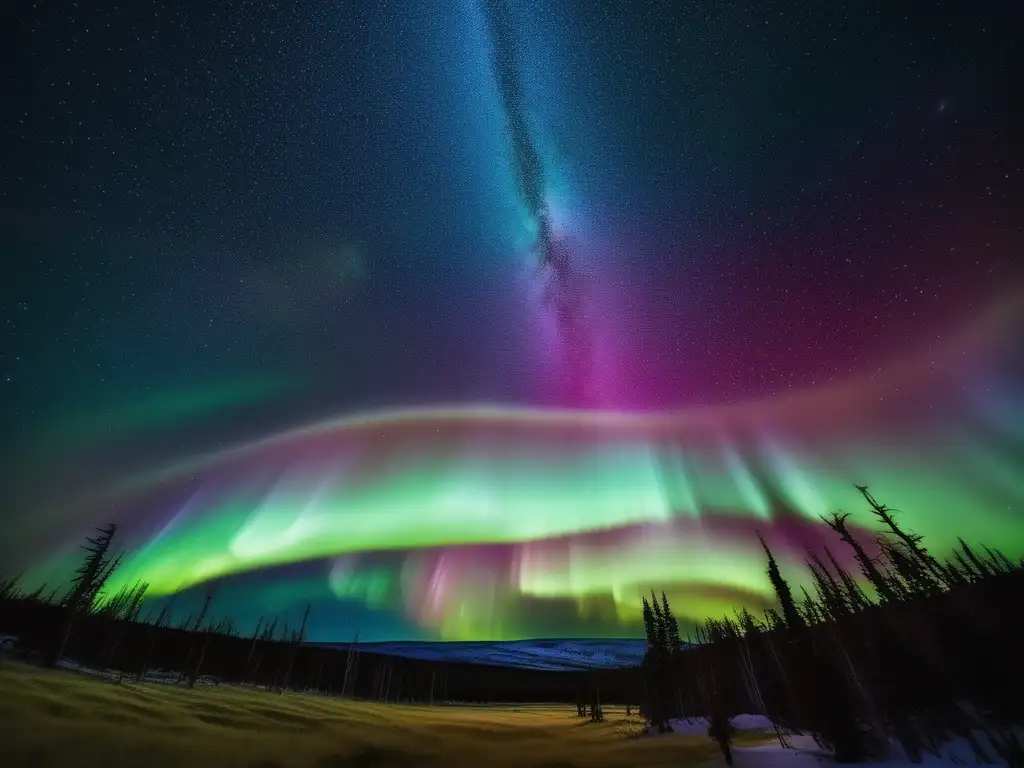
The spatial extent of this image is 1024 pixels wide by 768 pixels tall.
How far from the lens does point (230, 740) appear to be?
21.5 m

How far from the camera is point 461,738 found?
103 feet

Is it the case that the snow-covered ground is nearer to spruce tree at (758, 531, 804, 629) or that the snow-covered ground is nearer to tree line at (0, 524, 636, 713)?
spruce tree at (758, 531, 804, 629)

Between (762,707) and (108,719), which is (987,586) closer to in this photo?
(762,707)

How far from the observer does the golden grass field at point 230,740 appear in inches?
675

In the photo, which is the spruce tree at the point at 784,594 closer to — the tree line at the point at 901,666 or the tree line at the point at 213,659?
the tree line at the point at 901,666

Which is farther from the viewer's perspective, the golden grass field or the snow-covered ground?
the snow-covered ground

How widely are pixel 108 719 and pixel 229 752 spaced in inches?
307

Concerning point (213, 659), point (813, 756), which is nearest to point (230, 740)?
point (813, 756)

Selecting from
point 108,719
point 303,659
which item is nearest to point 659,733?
point 108,719

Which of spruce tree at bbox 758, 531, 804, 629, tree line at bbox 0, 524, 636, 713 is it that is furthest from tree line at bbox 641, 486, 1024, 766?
tree line at bbox 0, 524, 636, 713

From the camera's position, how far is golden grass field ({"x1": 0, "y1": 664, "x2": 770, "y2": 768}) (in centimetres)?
1714

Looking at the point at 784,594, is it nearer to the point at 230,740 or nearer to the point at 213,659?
the point at 230,740

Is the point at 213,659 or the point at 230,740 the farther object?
the point at 213,659

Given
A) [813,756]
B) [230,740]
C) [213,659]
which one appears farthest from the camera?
[213,659]
